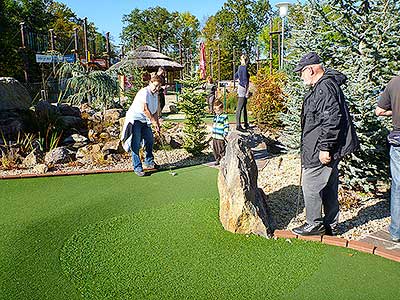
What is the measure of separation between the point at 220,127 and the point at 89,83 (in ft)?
14.2

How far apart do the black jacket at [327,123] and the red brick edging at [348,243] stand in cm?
71

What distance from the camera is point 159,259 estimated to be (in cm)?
311

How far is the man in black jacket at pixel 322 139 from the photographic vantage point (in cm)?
307

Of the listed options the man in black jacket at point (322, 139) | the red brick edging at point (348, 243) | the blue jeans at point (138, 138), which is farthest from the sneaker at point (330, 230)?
the blue jeans at point (138, 138)

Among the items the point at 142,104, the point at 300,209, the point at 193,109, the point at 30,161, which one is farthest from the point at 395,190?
the point at 30,161

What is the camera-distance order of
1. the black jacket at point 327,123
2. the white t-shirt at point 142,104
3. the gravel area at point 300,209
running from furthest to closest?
the white t-shirt at point 142,104 < the gravel area at point 300,209 < the black jacket at point 327,123

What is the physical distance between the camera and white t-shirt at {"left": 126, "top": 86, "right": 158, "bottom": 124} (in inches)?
219

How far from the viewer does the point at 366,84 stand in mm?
4207

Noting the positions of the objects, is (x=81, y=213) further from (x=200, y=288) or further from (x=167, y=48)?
(x=167, y=48)

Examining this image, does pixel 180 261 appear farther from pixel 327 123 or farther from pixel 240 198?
pixel 327 123

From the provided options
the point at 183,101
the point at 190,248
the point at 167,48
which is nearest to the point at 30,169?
the point at 183,101

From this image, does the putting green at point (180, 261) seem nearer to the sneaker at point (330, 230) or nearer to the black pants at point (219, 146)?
the sneaker at point (330, 230)

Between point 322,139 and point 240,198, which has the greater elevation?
point 322,139

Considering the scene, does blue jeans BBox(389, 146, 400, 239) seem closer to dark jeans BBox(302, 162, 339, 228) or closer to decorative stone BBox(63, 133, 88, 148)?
dark jeans BBox(302, 162, 339, 228)
